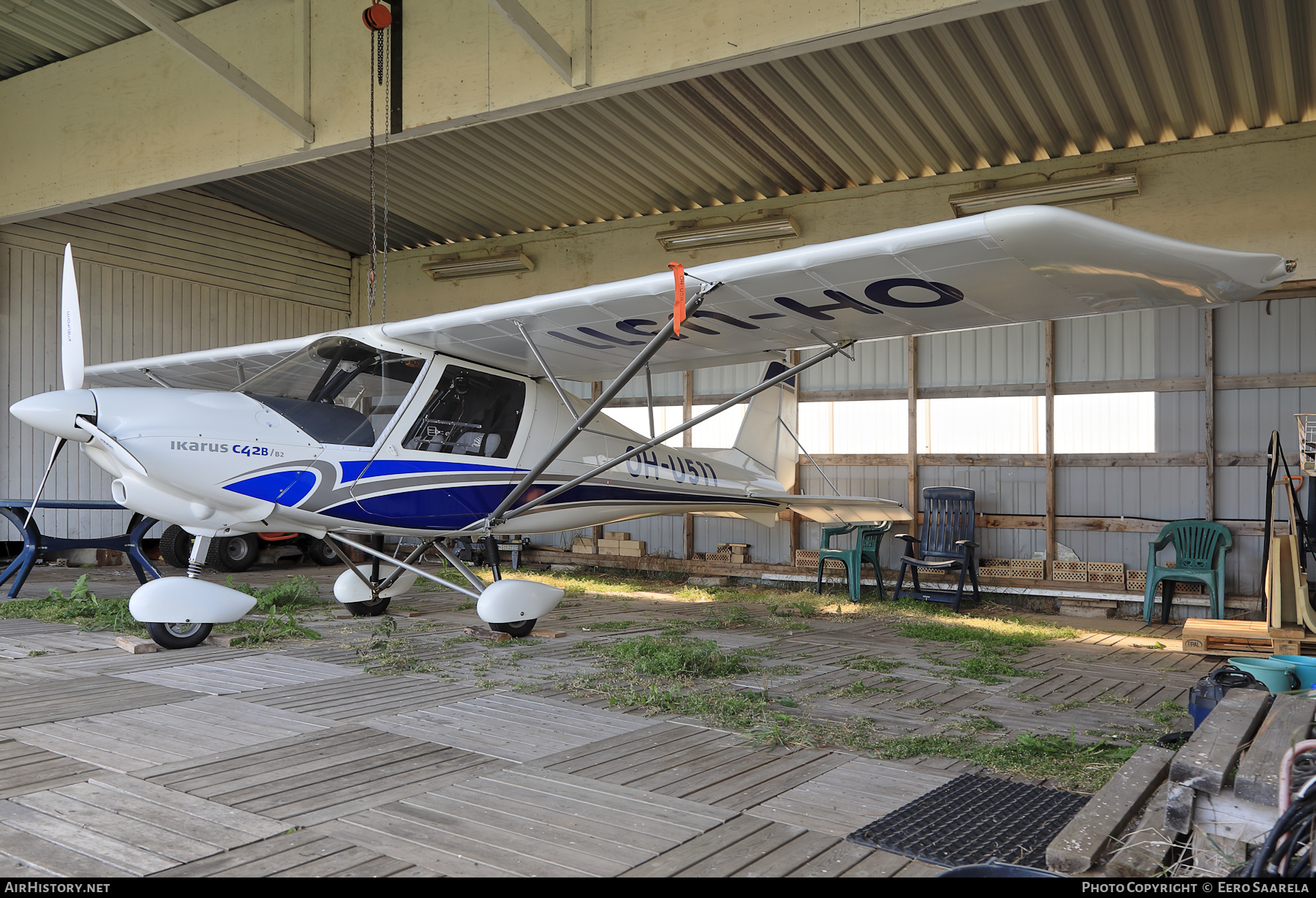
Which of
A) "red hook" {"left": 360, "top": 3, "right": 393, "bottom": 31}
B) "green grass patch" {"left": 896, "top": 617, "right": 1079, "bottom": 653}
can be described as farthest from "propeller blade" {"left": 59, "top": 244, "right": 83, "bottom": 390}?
"green grass patch" {"left": 896, "top": 617, "right": 1079, "bottom": 653}

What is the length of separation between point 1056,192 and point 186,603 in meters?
8.08

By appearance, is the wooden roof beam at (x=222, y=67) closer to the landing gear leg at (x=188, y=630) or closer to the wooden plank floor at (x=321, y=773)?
the landing gear leg at (x=188, y=630)

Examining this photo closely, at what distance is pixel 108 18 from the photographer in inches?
355

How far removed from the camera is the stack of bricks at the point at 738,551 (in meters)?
10.8

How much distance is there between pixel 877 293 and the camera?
15.4 feet

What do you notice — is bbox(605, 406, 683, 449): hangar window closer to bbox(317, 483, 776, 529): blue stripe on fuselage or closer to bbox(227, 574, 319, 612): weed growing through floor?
bbox(227, 574, 319, 612): weed growing through floor

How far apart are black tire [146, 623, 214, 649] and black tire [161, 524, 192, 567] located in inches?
240

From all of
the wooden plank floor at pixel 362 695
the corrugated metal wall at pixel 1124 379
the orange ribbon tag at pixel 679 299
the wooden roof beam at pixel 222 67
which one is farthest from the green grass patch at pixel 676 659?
the wooden roof beam at pixel 222 67

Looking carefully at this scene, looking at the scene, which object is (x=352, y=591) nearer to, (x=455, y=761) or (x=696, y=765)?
(x=455, y=761)

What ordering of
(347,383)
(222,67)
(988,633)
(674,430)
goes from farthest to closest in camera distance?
(222,67) → (988,633) → (347,383) → (674,430)

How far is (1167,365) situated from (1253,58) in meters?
2.92

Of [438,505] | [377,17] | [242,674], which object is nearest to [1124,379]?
[438,505]

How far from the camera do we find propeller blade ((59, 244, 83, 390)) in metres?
5.14
